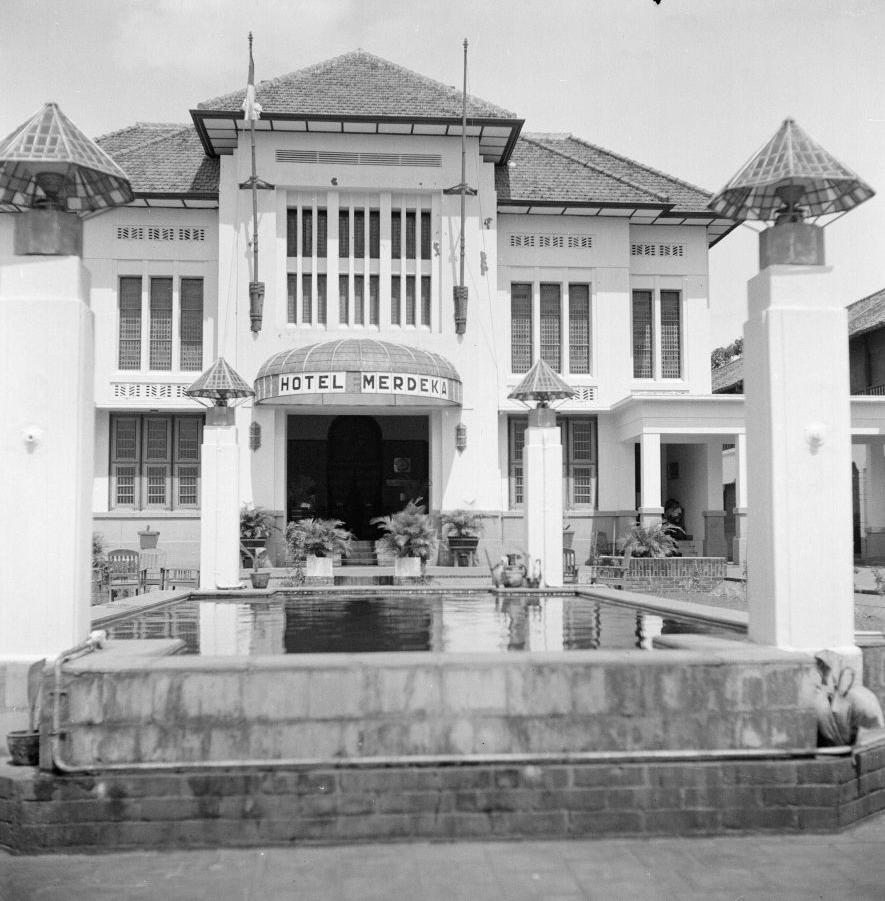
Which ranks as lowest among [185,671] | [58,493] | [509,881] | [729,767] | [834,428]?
[509,881]

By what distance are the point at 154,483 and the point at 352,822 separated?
20413 mm

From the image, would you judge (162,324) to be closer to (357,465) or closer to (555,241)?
(357,465)

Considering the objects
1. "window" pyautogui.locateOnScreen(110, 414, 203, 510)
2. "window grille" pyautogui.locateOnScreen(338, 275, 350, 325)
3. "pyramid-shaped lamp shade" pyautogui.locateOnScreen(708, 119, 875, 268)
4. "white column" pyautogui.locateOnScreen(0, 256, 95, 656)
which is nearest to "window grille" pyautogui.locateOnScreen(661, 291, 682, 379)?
"window grille" pyautogui.locateOnScreen(338, 275, 350, 325)

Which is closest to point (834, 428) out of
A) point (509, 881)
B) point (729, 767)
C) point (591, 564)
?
point (729, 767)

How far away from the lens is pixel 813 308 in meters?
8.19

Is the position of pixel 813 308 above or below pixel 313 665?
above

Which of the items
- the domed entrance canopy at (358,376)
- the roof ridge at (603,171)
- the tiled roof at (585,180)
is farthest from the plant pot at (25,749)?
the roof ridge at (603,171)

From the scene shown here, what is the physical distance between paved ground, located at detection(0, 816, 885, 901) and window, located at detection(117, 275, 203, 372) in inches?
808

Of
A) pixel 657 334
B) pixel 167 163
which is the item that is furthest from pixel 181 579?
pixel 657 334

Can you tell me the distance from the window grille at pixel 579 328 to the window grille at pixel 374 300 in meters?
5.20

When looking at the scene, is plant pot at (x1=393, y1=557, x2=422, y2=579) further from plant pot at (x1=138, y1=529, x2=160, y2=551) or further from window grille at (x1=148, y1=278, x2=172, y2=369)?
window grille at (x1=148, y1=278, x2=172, y2=369)

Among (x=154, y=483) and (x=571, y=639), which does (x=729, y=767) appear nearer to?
(x=571, y=639)

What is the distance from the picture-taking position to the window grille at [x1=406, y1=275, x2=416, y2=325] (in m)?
26.0

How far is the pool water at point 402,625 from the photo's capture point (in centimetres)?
963
